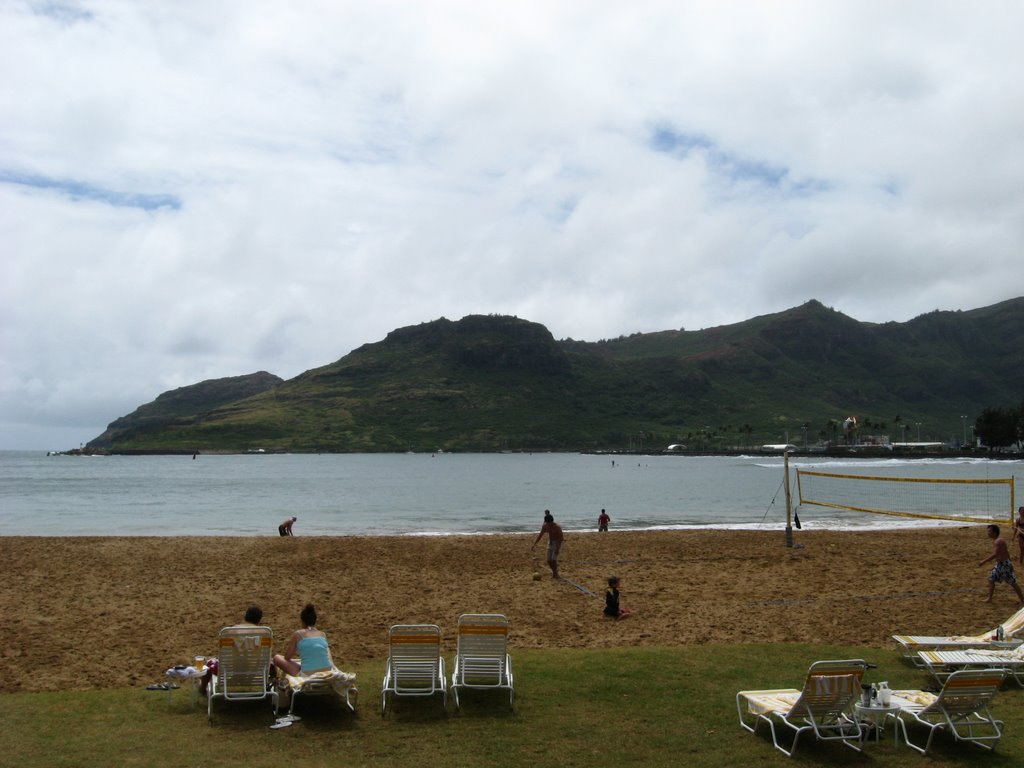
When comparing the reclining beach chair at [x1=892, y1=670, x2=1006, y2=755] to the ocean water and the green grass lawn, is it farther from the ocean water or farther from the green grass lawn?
the ocean water

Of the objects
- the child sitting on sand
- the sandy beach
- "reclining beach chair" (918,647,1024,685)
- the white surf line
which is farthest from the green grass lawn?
the white surf line

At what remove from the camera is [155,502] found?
58469mm

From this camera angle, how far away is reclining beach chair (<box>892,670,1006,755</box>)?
23.5 feet

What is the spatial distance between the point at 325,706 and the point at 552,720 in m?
2.30

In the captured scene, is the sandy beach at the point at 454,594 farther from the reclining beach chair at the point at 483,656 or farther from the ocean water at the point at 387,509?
the ocean water at the point at 387,509

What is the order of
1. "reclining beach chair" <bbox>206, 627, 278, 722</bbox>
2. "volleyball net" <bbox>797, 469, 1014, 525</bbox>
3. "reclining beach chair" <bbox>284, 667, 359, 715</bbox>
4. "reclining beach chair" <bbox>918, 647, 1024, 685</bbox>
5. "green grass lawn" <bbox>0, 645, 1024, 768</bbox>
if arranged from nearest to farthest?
"green grass lawn" <bbox>0, 645, 1024, 768</bbox>, "reclining beach chair" <bbox>284, 667, 359, 715</bbox>, "reclining beach chair" <bbox>206, 627, 278, 722</bbox>, "reclining beach chair" <bbox>918, 647, 1024, 685</bbox>, "volleyball net" <bbox>797, 469, 1014, 525</bbox>

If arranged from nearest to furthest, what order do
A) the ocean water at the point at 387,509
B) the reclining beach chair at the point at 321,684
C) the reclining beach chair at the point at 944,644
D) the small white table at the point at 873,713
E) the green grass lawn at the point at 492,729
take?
the green grass lawn at the point at 492,729 < the small white table at the point at 873,713 < the reclining beach chair at the point at 321,684 < the reclining beach chair at the point at 944,644 < the ocean water at the point at 387,509

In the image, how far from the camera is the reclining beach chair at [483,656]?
29.3 feet

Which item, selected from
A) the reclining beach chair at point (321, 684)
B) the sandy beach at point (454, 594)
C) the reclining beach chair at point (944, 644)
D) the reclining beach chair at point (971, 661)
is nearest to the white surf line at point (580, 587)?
the sandy beach at point (454, 594)

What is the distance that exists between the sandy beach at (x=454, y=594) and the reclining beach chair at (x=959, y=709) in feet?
13.3

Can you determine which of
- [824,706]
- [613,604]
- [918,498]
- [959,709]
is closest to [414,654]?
[824,706]

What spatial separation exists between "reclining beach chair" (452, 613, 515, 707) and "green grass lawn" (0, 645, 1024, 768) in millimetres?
198

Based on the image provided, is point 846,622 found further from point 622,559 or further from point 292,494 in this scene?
point 292,494

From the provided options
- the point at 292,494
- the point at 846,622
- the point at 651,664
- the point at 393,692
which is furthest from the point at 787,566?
the point at 292,494
